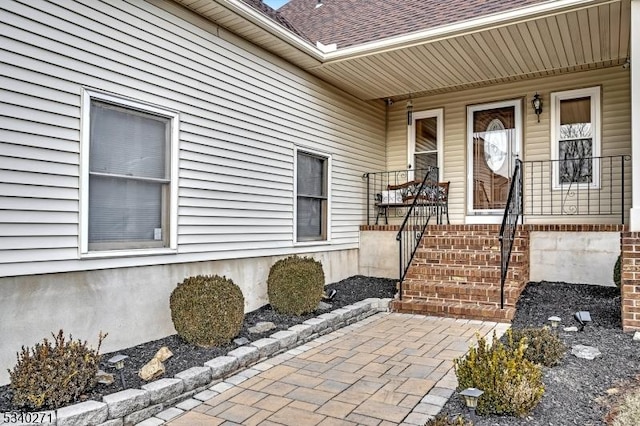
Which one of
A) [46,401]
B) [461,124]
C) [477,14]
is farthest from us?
[461,124]

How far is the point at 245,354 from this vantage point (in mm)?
3752

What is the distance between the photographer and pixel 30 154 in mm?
3328

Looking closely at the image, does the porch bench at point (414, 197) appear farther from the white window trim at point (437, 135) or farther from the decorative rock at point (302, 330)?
the decorative rock at point (302, 330)

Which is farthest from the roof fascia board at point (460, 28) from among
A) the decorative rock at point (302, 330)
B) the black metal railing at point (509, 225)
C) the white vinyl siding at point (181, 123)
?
the decorative rock at point (302, 330)

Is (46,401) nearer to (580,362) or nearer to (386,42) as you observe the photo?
(580,362)

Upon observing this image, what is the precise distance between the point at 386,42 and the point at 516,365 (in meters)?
4.43

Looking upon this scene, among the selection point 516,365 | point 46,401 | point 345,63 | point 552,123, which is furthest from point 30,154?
point 552,123

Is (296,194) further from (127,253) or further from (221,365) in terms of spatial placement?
(221,365)

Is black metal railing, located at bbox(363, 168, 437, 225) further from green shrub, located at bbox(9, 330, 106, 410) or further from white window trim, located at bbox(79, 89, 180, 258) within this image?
green shrub, located at bbox(9, 330, 106, 410)

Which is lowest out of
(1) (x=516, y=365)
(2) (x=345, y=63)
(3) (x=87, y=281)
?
(1) (x=516, y=365)

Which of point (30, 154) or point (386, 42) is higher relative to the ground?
point (386, 42)

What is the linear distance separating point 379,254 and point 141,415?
17.2 feet

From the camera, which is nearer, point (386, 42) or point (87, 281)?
point (87, 281)

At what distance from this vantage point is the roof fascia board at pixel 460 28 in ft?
15.8
